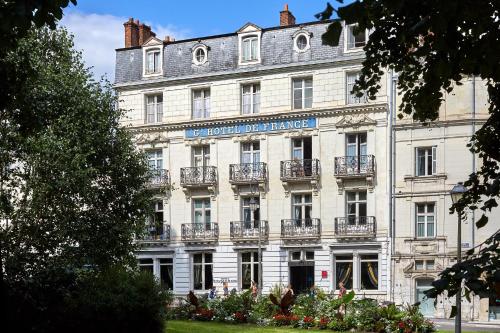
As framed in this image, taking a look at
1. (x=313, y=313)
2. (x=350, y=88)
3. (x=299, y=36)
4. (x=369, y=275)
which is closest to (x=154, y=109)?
(x=299, y=36)

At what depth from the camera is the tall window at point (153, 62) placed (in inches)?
1934

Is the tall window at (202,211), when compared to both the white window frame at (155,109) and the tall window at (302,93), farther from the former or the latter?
the tall window at (302,93)

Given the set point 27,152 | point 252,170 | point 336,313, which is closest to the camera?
point 27,152

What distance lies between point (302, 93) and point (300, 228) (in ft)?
26.1

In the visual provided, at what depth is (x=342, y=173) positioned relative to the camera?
140ft

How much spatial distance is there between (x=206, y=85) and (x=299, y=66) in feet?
20.8

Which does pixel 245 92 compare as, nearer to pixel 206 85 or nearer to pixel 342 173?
pixel 206 85

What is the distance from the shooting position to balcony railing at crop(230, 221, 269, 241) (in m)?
44.6

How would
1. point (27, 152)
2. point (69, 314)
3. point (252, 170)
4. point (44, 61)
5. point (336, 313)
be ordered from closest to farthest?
point (69, 314), point (27, 152), point (44, 61), point (336, 313), point (252, 170)

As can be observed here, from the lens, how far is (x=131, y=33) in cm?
5175

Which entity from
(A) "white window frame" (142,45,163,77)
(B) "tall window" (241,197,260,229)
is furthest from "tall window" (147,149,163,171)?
(B) "tall window" (241,197,260,229)

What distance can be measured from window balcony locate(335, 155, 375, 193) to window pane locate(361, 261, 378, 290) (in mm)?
4185

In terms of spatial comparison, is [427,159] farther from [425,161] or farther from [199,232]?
[199,232]

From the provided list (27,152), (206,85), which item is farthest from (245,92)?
(27,152)
